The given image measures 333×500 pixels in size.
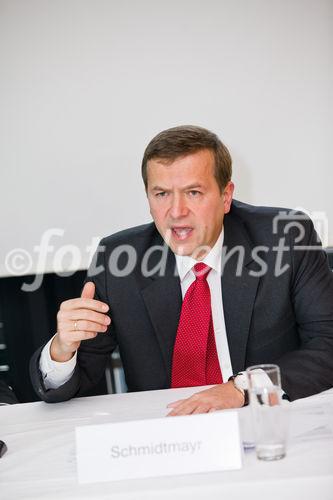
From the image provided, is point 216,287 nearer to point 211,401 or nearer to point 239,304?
point 239,304

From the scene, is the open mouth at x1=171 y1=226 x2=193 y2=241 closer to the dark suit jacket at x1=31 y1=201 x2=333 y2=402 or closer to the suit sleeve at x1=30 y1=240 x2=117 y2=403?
the dark suit jacket at x1=31 y1=201 x2=333 y2=402

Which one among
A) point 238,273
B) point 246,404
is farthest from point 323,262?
point 246,404

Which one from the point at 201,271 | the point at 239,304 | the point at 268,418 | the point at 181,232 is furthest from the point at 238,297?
the point at 268,418

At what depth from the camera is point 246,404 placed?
169 centimetres

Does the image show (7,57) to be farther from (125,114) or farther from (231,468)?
(231,468)

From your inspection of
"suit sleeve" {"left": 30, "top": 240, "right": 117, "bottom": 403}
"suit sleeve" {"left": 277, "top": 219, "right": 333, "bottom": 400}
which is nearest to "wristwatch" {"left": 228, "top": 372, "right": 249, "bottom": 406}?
"suit sleeve" {"left": 277, "top": 219, "right": 333, "bottom": 400}

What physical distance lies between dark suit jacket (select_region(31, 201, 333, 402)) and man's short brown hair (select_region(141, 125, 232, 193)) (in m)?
0.21

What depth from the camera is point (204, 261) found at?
87.9 inches

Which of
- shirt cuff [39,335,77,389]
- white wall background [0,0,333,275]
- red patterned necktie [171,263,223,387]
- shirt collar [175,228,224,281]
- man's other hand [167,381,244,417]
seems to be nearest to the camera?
man's other hand [167,381,244,417]

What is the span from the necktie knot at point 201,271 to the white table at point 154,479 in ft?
1.50

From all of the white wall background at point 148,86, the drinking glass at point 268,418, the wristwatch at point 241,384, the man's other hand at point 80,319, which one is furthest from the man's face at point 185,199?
the white wall background at point 148,86

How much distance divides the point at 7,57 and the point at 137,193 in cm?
86

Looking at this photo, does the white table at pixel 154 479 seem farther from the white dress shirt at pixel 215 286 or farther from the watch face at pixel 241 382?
the white dress shirt at pixel 215 286

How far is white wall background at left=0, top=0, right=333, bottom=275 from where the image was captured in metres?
3.38
